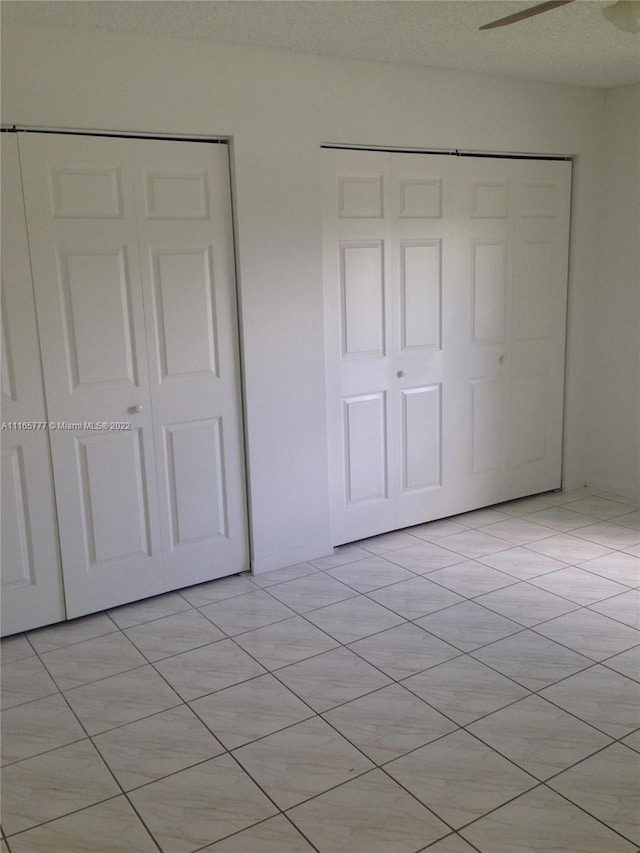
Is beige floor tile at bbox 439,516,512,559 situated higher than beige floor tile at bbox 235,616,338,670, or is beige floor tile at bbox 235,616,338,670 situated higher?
beige floor tile at bbox 439,516,512,559

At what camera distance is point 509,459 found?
465cm

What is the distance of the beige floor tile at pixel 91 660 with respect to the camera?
2871 millimetres

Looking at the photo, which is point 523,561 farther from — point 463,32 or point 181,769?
point 463,32

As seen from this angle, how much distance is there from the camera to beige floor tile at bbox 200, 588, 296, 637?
324 cm

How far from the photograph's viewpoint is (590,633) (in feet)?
10.1

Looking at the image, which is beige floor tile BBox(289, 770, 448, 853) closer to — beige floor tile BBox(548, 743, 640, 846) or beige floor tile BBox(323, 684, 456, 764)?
beige floor tile BBox(323, 684, 456, 764)

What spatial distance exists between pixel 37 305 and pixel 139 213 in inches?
22.9

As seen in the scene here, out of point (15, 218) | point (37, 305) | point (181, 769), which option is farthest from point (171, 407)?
point (181, 769)

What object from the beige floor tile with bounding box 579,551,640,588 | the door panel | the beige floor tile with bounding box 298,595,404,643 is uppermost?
the door panel

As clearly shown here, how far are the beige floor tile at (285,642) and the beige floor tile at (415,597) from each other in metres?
0.39

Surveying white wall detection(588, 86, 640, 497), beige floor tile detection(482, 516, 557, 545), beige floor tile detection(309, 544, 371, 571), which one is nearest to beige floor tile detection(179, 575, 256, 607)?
beige floor tile detection(309, 544, 371, 571)

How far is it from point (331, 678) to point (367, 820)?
731 mm

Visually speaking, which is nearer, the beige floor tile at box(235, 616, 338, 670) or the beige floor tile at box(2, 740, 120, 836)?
the beige floor tile at box(2, 740, 120, 836)

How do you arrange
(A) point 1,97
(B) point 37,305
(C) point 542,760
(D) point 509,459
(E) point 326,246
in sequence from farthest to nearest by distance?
(D) point 509,459 < (E) point 326,246 < (B) point 37,305 < (A) point 1,97 < (C) point 542,760
